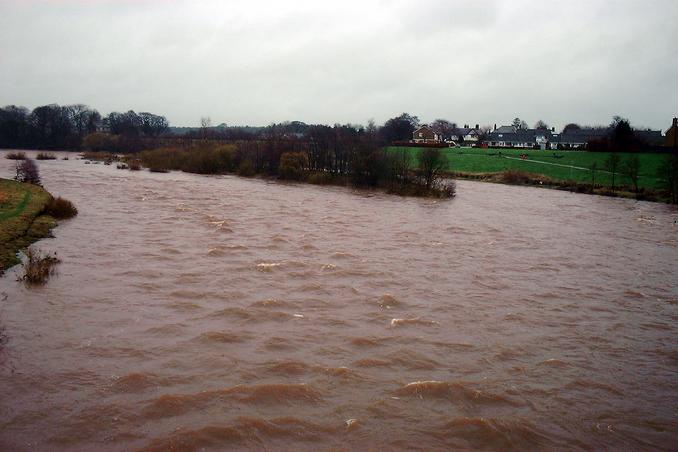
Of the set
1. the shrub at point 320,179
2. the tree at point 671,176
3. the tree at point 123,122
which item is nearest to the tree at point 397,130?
the tree at point 123,122

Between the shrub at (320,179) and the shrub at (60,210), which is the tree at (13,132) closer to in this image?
the shrub at (320,179)

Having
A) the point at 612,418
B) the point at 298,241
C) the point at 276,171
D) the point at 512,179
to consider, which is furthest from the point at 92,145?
the point at 612,418

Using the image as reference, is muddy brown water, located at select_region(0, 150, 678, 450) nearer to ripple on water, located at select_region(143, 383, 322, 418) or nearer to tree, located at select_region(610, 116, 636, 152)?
ripple on water, located at select_region(143, 383, 322, 418)

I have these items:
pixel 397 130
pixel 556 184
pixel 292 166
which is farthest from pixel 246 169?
pixel 397 130

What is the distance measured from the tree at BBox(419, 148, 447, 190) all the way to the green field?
18.8ft

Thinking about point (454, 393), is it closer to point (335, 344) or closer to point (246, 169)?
point (335, 344)

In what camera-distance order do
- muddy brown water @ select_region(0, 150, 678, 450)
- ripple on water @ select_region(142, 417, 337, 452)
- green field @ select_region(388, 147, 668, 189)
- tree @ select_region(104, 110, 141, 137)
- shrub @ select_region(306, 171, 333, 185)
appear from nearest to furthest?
ripple on water @ select_region(142, 417, 337, 452) < muddy brown water @ select_region(0, 150, 678, 450) < shrub @ select_region(306, 171, 333, 185) < green field @ select_region(388, 147, 668, 189) < tree @ select_region(104, 110, 141, 137)

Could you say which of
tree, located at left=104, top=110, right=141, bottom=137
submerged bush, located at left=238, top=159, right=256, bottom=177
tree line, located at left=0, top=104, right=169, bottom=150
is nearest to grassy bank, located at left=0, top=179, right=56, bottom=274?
submerged bush, located at left=238, top=159, right=256, bottom=177

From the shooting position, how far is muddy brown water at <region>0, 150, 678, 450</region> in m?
8.31

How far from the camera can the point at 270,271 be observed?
689 inches

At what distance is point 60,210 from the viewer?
27.0 meters

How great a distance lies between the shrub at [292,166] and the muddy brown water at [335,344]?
3219 cm

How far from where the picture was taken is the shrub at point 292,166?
185 feet

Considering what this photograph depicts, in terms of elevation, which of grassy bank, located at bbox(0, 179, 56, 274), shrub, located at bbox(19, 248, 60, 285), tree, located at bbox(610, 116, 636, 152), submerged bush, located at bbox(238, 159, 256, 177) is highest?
tree, located at bbox(610, 116, 636, 152)
